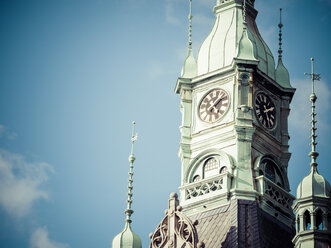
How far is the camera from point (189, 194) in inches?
3467

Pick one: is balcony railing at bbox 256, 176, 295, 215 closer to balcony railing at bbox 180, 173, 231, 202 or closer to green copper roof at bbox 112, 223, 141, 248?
balcony railing at bbox 180, 173, 231, 202

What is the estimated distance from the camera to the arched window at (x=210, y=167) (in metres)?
88.2

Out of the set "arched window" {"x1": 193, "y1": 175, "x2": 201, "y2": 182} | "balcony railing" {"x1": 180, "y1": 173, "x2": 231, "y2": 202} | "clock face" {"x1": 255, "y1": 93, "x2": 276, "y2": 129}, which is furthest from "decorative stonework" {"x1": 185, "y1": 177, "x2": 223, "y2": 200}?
"clock face" {"x1": 255, "y1": 93, "x2": 276, "y2": 129}

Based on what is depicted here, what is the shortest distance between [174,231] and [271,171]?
312 inches

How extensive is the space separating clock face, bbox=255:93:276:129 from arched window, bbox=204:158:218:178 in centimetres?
325

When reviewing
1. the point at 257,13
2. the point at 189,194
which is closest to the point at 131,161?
the point at 189,194

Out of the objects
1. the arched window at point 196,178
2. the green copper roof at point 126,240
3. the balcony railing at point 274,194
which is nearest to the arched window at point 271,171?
the balcony railing at point 274,194

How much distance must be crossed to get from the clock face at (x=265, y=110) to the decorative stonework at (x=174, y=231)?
7.86 metres

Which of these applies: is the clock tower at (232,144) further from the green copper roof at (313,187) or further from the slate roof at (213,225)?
the green copper roof at (313,187)

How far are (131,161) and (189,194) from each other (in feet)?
13.0

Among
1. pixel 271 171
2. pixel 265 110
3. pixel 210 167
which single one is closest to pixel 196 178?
pixel 210 167

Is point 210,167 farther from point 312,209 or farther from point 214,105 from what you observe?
point 312,209

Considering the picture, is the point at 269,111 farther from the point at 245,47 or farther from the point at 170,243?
the point at 170,243

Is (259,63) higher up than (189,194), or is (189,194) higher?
(259,63)
